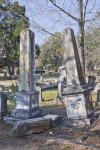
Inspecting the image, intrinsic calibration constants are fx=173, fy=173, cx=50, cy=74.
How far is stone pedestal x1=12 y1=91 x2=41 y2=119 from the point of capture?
620cm

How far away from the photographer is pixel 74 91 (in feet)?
17.4

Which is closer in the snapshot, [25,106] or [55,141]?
[55,141]

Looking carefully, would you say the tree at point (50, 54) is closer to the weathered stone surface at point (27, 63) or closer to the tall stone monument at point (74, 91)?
the weathered stone surface at point (27, 63)

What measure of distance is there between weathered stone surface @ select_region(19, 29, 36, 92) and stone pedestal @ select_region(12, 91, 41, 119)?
22 centimetres

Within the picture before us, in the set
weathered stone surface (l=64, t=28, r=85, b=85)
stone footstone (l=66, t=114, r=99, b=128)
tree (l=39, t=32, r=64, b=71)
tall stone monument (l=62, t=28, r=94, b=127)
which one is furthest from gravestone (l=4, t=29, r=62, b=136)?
tree (l=39, t=32, r=64, b=71)

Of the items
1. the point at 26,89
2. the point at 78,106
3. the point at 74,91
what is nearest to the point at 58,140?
the point at 78,106

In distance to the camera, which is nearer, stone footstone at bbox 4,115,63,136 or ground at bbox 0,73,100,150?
ground at bbox 0,73,100,150

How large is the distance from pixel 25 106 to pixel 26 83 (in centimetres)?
83

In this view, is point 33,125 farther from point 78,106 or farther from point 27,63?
point 27,63

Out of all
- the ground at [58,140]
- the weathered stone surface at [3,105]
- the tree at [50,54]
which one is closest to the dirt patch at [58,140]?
the ground at [58,140]

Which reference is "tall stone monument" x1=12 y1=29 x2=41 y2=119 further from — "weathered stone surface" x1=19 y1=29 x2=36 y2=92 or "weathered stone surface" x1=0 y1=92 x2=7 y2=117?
"weathered stone surface" x1=0 y1=92 x2=7 y2=117

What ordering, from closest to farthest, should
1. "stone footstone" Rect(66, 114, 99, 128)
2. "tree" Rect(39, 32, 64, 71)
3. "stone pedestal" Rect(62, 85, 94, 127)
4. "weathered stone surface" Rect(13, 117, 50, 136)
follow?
"weathered stone surface" Rect(13, 117, 50, 136)
"stone footstone" Rect(66, 114, 99, 128)
"stone pedestal" Rect(62, 85, 94, 127)
"tree" Rect(39, 32, 64, 71)

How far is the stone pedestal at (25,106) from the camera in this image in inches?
244

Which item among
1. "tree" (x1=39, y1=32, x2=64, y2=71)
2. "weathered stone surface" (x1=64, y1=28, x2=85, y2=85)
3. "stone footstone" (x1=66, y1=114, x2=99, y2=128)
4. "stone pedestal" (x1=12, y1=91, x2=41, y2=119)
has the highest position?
"tree" (x1=39, y1=32, x2=64, y2=71)
